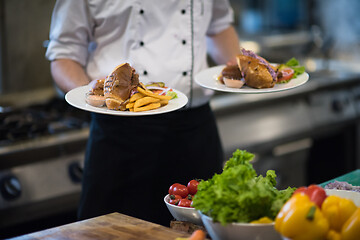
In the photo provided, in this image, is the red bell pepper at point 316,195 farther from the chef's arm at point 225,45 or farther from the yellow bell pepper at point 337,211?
the chef's arm at point 225,45

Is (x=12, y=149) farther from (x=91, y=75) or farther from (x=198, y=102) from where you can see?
(x=198, y=102)

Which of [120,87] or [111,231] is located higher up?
[120,87]

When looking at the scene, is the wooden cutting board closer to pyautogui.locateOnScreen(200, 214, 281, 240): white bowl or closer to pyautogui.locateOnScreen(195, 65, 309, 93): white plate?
pyautogui.locateOnScreen(200, 214, 281, 240): white bowl

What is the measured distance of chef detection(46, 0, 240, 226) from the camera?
190 centimetres

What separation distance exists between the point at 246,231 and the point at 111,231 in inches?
13.7

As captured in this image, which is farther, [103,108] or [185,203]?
[103,108]

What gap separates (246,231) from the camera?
3.77 feet

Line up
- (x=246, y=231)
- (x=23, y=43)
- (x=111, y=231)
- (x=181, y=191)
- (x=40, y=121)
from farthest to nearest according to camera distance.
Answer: (x=23, y=43) → (x=40, y=121) → (x=181, y=191) → (x=111, y=231) → (x=246, y=231)

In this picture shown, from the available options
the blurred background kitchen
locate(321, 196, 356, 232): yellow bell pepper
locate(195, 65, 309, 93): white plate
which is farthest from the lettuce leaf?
the blurred background kitchen

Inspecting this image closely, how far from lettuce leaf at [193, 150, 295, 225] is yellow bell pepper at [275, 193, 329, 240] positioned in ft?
0.37

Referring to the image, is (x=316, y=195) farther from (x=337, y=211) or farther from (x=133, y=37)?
(x=133, y=37)

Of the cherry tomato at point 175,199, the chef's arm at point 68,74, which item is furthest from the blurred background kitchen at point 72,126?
the cherry tomato at point 175,199

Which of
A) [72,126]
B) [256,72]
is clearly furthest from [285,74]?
[72,126]

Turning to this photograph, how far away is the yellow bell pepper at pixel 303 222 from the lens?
3.41 feet
